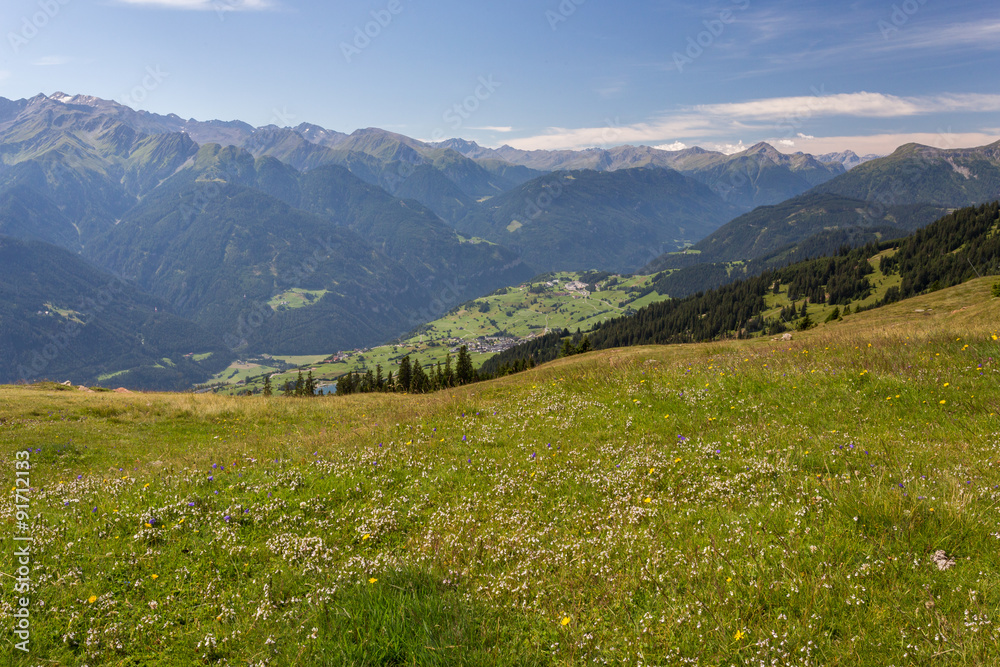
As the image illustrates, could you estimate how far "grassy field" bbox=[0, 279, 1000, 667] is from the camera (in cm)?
480

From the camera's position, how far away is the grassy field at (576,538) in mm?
4805

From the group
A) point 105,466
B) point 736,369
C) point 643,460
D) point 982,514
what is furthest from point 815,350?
point 105,466

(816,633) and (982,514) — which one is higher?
(982,514)

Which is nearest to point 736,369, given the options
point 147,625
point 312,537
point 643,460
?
point 643,460

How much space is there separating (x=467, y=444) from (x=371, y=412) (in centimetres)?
956

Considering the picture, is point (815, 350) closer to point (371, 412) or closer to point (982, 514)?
point (982, 514)

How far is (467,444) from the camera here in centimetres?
1223

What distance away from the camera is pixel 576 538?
287 inches

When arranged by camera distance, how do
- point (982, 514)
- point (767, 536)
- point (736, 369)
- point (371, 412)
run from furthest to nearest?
1. point (371, 412)
2. point (736, 369)
3. point (767, 536)
4. point (982, 514)

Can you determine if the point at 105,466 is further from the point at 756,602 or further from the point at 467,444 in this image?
the point at 756,602

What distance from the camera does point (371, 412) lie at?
802 inches

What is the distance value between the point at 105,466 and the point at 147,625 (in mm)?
11230

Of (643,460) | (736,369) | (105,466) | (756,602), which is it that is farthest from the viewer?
(736,369)

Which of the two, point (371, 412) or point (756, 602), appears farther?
point (371, 412)
